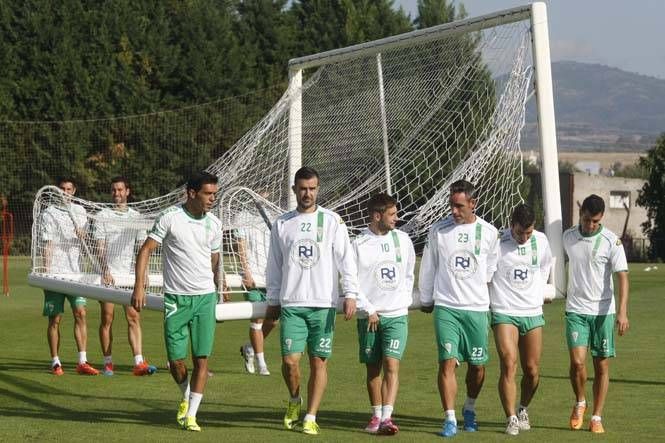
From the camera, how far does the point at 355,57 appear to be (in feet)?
57.5

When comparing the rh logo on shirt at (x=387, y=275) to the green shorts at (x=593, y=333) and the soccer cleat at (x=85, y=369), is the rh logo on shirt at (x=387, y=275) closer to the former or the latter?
the green shorts at (x=593, y=333)

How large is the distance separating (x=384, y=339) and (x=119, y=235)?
549 cm

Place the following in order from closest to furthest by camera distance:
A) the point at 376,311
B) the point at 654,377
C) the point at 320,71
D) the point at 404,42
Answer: the point at 376,311 → the point at 654,377 → the point at 404,42 → the point at 320,71

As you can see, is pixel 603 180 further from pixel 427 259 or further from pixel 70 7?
pixel 427 259

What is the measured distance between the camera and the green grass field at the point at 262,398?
10531 mm

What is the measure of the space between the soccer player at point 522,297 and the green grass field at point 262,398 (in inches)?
20.6

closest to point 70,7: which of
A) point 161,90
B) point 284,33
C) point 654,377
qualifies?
point 161,90

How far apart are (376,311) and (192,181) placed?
190cm

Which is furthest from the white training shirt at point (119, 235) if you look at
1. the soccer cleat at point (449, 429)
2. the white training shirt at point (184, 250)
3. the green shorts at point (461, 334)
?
the soccer cleat at point (449, 429)

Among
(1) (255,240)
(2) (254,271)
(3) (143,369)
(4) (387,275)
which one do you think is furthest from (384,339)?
(3) (143,369)

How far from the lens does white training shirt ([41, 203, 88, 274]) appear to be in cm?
1504

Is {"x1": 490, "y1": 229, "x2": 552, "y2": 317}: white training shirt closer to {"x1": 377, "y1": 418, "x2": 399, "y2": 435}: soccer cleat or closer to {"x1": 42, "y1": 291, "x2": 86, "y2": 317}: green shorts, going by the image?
{"x1": 377, "y1": 418, "x2": 399, "y2": 435}: soccer cleat

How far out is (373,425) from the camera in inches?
415

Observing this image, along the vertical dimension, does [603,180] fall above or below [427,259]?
above
